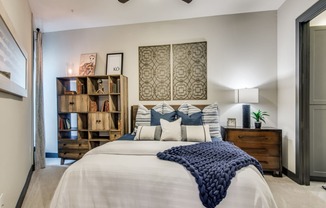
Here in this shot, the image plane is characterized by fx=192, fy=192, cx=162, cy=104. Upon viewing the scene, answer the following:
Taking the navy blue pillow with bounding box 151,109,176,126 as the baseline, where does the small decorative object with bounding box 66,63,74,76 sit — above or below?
above

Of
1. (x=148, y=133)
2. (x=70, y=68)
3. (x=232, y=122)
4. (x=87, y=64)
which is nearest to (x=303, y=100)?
(x=232, y=122)

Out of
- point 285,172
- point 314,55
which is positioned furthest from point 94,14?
point 285,172

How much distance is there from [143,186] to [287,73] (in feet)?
9.59

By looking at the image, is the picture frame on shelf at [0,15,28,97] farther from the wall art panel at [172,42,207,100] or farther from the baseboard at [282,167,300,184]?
the baseboard at [282,167,300,184]

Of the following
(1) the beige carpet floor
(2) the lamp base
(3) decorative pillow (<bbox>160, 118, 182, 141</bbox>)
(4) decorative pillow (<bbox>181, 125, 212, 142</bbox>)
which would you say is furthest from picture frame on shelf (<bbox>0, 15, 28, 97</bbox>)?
(2) the lamp base

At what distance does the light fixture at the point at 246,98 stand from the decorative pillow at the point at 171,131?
46.5 inches

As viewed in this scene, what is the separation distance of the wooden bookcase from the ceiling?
1.10 m

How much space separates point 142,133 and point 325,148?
8.98 feet

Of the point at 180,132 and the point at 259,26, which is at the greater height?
the point at 259,26

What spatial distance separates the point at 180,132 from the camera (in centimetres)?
280

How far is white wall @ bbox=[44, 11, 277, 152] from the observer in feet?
11.3

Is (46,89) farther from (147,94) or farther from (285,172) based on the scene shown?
(285,172)

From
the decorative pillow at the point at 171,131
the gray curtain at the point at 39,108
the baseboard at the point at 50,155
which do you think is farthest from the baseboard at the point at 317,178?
the baseboard at the point at 50,155

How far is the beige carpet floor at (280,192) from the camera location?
224 centimetres
